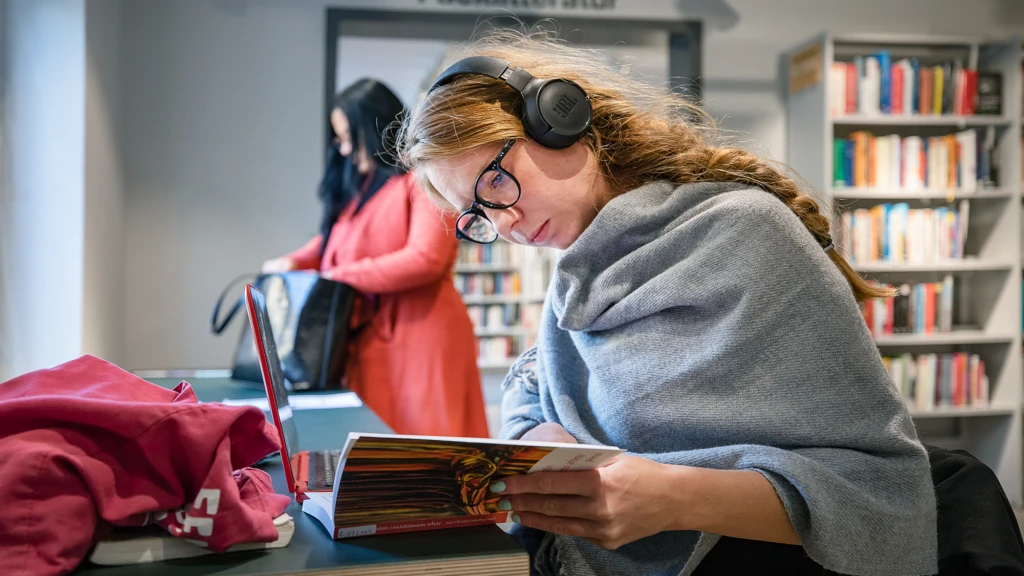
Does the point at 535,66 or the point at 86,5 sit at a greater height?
the point at 86,5

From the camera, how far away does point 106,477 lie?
0.61 m

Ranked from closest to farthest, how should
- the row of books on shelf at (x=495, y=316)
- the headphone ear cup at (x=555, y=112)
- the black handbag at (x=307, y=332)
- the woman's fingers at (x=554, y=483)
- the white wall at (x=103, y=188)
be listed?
the woman's fingers at (x=554, y=483), the headphone ear cup at (x=555, y=112), the black handbag at (x=307, y=332), the white wall at (x=103, y=188), the row of books on shelf at (x=495, y=316)

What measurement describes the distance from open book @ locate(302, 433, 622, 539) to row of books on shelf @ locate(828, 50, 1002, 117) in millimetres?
3350

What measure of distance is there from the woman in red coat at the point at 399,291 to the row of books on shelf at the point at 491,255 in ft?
10.6

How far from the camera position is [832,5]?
153 inches

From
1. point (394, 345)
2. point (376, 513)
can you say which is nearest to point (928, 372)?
point (394, 345)

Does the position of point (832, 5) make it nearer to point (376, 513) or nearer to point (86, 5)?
point (86, 5)

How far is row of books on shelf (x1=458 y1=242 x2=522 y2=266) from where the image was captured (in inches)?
217

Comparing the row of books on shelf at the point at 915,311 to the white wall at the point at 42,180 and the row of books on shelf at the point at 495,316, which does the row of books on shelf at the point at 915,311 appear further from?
the white wall at the point at 42,180

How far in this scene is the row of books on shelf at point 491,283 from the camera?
552 centimetres

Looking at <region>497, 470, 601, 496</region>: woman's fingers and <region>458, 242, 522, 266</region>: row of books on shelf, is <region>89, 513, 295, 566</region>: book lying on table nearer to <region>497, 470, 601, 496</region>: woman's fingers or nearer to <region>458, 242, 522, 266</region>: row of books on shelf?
<region>497, 470, 601, 496</region>: woman's fingers

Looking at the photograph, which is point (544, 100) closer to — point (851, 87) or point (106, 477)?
point (106, 477)

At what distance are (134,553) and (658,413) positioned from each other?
544 mm

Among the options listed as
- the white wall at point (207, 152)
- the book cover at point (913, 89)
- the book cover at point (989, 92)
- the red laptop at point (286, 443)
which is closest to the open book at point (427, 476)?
the red laptop at point (286, 443)
